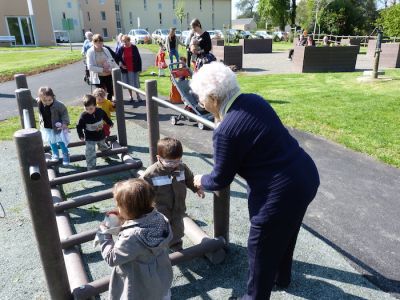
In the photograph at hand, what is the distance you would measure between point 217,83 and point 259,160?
0.52 m

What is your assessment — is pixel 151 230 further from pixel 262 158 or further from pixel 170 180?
pixel 170 180

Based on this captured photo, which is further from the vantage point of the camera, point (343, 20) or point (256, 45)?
point (343, 20)

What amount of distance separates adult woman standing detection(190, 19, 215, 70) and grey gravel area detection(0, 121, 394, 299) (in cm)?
458

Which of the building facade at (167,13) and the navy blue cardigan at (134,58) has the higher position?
the building facade at (167,13)

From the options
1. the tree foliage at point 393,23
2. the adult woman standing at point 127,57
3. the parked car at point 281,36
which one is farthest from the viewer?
the parked car at point 281,36

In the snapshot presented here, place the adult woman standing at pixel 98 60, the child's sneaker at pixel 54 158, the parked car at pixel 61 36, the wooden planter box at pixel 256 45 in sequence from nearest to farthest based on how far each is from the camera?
1. the child's sneaker at pixel 54 158
2. the adult woman standing at pixel 98 60
3. the wooden planter box at pixel 256 45
4. the parked car at pixel 61 36

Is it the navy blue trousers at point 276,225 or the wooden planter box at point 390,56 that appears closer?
the navy blue trousers at point 276,225

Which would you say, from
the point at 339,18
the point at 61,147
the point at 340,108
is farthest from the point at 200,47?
the point at 339,18

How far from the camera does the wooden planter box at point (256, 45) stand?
25953 millimetres

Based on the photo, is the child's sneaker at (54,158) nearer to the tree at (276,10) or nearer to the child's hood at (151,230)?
the child's hood at (151,230)

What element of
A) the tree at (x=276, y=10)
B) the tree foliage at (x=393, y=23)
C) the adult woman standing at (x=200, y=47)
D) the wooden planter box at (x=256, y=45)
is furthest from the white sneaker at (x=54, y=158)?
the tree at (x=276, y=10)

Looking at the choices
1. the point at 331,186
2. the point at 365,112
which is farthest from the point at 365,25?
the point at 331,186

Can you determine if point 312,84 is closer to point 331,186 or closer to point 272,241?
point 331,186

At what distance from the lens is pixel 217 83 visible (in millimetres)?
2086
